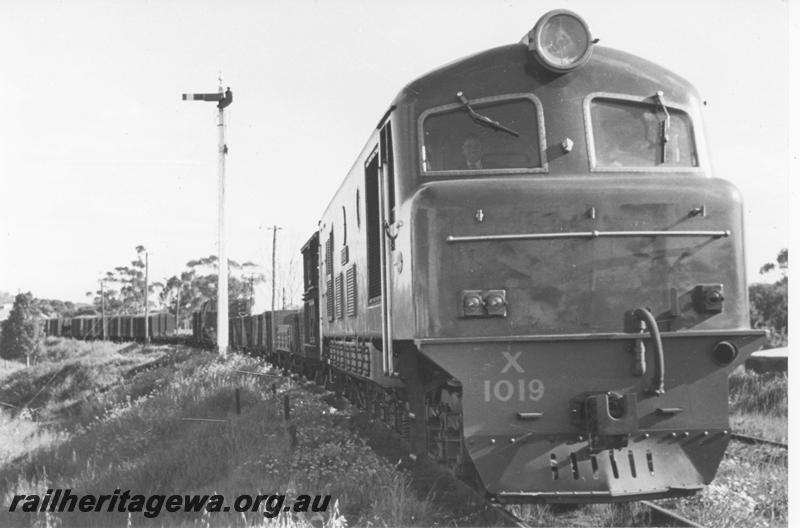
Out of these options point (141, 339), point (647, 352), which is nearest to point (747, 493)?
point (647, 352)

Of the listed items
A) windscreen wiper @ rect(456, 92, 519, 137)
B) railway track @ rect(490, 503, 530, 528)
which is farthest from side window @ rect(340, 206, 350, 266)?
railway track @ rect(490, 503, 530, 528)

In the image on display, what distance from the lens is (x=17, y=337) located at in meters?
52.0

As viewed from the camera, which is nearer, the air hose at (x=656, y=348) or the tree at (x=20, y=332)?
the air hose at (x=656, y=348)

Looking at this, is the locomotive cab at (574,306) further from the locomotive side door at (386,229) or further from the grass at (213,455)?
the grass at (213,455)

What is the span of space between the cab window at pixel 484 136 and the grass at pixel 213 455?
2748mm

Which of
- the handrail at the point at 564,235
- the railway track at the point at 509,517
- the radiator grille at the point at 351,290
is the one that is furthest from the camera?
the radiator grille at the point at 351,290

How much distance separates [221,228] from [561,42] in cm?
1950

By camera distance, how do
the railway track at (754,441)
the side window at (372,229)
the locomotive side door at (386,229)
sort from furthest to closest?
the railway track at (754,441), the side window at (372,229), the locomotive side door at (386,229)

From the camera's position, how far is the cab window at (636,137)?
619 cm

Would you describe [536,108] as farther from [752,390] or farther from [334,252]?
[752,390]

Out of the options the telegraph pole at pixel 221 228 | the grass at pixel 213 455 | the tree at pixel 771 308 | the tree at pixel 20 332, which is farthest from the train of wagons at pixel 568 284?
the tree at pixel 20 332

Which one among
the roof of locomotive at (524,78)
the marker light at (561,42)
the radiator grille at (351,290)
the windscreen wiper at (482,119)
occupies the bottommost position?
the radiator grille at (351,290)

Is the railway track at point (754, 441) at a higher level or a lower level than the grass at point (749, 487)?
higher

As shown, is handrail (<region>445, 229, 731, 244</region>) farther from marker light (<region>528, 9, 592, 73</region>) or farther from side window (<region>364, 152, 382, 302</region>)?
side window (<region>364, 152, 382, 302</region>)
